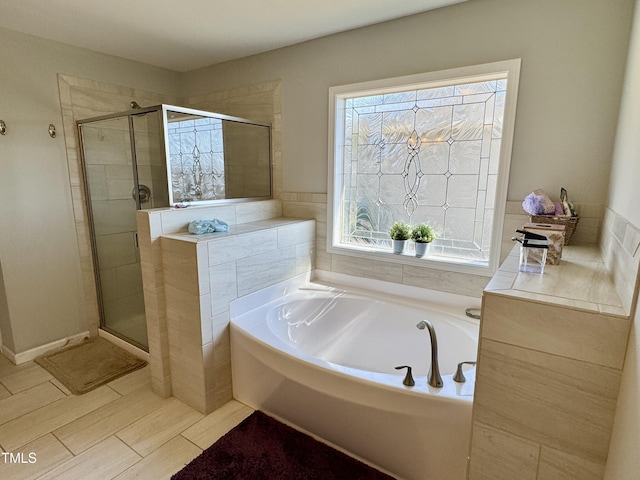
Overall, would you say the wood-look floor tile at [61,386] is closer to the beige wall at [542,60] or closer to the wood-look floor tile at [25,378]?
the wood-look floor tile at [25,378]

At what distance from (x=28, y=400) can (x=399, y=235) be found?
8.61 ft

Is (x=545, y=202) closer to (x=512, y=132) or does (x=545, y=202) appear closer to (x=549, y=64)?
(x=512, y=132)

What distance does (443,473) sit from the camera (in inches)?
58.1

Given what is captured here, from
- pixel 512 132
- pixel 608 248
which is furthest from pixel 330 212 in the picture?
pixel 608 248

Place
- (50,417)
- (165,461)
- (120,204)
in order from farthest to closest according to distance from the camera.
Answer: (120,204)
(50,417)
(165,461)

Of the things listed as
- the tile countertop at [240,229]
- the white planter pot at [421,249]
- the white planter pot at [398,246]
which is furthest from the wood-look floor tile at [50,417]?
the white planter pot at [421,249]

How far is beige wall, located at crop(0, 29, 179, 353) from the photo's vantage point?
2.42 meters

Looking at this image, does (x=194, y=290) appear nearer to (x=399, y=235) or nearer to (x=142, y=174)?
(x=142, y=174)

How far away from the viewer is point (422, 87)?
226 centimetres

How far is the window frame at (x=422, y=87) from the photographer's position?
1.96 meters

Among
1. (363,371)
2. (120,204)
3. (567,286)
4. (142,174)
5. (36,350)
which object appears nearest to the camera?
(567,286)

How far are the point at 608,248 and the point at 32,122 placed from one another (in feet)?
11.6

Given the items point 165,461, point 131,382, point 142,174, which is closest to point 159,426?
point 165,461

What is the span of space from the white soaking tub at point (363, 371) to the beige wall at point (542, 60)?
3.08 feet
